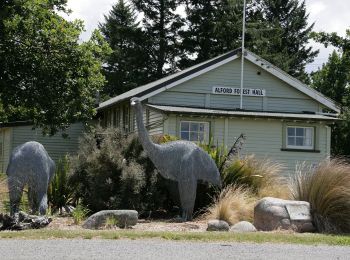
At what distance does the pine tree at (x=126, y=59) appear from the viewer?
155 ft

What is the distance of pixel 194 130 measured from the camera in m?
22.9

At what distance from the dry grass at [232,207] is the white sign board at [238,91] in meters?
12.5

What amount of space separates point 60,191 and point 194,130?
9120 mm

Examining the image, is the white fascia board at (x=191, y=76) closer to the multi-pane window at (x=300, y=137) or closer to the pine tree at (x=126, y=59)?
the multi-pane window at (x=300, y=137)

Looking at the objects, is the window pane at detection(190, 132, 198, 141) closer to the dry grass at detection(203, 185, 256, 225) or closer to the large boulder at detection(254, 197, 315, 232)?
the dry grass at detection(203, 185, 256, 225)

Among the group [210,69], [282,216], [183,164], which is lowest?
[282,216]

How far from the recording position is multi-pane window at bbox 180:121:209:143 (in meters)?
22.6

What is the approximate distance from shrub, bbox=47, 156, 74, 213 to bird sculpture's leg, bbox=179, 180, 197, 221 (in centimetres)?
296

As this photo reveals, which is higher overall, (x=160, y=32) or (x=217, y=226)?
(x=160, y=32)

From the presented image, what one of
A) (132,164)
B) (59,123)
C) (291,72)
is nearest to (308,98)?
(59,123)

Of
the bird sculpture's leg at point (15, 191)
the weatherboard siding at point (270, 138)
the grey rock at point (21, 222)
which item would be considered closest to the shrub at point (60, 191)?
the bird sculpture's leg at point (15, 191)

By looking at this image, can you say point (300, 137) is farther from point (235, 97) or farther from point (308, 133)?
point (235, 97)

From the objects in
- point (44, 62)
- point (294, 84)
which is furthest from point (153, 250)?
point (294, 84)

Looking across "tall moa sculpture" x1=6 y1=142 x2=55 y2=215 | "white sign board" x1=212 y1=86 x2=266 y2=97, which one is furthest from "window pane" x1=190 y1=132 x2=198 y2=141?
"tall moa sculpture" x1=6 y1=142 x2=55 y2=215
